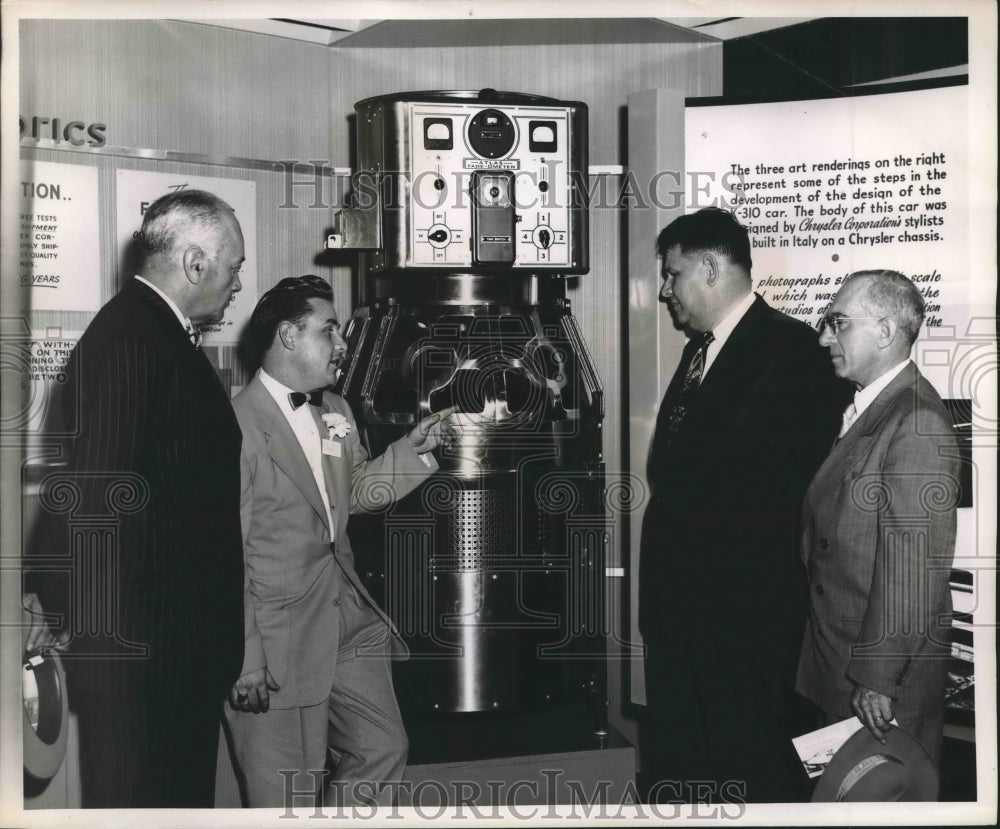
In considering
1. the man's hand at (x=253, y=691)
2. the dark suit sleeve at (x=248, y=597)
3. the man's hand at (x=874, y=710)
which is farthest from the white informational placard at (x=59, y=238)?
the man's hand at (x=874, y=710)

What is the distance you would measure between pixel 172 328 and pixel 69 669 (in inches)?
30.6

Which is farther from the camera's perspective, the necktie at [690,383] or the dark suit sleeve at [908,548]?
the necktie at [690,383]

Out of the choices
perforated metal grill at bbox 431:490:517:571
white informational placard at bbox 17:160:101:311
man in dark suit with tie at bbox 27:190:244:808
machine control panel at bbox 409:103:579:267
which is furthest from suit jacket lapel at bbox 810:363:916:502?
white informational placard at bbox 17:160:101:311

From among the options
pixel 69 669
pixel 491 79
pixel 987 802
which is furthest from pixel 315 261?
pixel 987 802

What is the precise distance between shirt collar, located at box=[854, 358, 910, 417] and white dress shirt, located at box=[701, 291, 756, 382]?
32 cm

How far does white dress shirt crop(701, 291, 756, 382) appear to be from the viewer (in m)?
2.42

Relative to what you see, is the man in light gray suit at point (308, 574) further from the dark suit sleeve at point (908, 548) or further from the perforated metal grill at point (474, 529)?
the dark suit sleeve at point (908, 548)

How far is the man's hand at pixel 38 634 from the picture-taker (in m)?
2.24

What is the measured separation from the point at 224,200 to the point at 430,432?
725 millimetres

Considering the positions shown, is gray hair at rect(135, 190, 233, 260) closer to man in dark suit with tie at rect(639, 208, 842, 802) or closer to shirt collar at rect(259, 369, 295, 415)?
shirt collar at rect(259, 369, 295, 415)

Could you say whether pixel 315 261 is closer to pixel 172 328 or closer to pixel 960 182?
pixel 172 328

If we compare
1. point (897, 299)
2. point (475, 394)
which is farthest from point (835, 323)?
point (475, 394)

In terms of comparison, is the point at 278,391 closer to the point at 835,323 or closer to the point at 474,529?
the point at 474,529

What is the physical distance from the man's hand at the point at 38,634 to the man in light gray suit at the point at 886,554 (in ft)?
5.36
